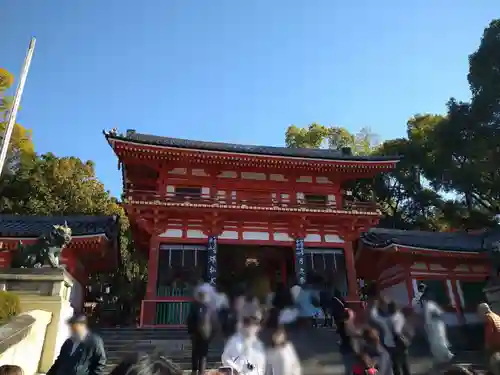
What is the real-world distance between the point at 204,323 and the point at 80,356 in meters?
2.98

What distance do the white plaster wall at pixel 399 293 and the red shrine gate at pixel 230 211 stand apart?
8.45 feet

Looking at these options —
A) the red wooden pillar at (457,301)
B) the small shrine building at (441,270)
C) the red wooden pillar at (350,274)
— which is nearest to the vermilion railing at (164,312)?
the red wooden pillar at (350,274)

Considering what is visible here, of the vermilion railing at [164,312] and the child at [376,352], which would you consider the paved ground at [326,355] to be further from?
the vermilion railing at [164,312]

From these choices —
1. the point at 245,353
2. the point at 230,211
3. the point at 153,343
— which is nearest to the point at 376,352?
the point at 245,353

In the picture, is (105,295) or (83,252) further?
(105,295)

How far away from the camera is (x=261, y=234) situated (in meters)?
16.6

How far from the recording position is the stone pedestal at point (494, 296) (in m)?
10.7

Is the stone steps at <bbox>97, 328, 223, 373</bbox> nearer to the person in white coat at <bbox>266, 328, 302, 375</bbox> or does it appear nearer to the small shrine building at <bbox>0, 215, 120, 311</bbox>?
the person in white coat at <bbox>266, 328, 302, 375</bbox>

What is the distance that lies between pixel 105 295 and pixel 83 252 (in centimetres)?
904

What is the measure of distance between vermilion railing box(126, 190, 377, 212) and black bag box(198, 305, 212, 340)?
841 cm

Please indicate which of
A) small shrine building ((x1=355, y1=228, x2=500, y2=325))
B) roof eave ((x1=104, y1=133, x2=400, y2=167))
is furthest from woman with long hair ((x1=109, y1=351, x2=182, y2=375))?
small shrine building ((x1=355, y1=228, x2=500, y2=325))

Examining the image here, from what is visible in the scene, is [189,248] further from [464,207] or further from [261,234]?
[464,207]

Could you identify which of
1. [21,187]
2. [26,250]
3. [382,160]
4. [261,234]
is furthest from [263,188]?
[21,187]

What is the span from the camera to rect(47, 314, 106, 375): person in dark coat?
437cm
